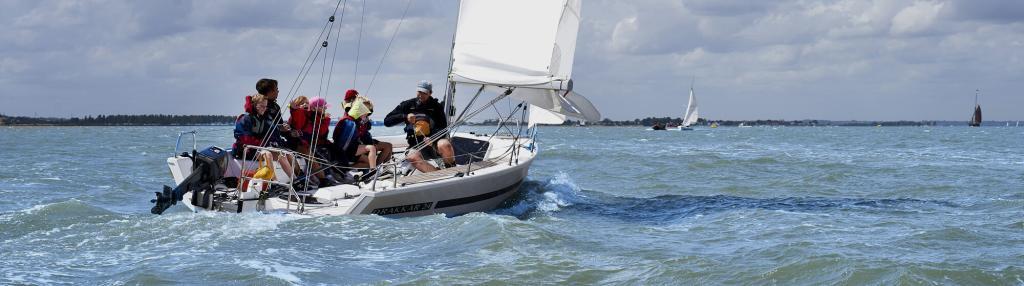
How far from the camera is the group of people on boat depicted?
11398 millimetres

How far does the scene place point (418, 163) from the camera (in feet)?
39.9

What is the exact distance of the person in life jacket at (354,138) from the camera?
39.7 feet

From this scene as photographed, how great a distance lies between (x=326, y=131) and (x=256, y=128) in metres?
0.94

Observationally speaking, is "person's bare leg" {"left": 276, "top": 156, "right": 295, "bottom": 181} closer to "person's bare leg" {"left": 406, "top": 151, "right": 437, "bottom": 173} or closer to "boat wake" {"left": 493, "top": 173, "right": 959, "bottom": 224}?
"person's bare leg" {"left": 406, "top": 151, "right": 437, "bottom": 173}

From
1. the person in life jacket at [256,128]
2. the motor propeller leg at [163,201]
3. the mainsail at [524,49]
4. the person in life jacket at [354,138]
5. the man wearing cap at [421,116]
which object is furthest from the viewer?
the mainsail at [524,49]

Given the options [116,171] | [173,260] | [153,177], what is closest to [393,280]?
[173,260]

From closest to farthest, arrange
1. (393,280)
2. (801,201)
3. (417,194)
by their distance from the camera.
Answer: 1. (393,280)
2. (417,194)
3. (801,201)

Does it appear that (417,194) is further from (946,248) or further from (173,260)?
(946,248)

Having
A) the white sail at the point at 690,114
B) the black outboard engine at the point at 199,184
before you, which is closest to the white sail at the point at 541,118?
the black outboard engine at the point at 199,184

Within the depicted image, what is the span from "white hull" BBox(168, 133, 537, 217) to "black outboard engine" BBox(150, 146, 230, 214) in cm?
12

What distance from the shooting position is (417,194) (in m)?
11.0

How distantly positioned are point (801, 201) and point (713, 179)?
653cm

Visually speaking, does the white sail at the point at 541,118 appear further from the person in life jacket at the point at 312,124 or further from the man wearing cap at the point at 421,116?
the person in life jacket at the point at 312,124

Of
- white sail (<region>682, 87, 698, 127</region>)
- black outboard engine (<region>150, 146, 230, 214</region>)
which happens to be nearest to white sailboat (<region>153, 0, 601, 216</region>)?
black outboard engine (<region>150, 146, 230, 214</region>)
